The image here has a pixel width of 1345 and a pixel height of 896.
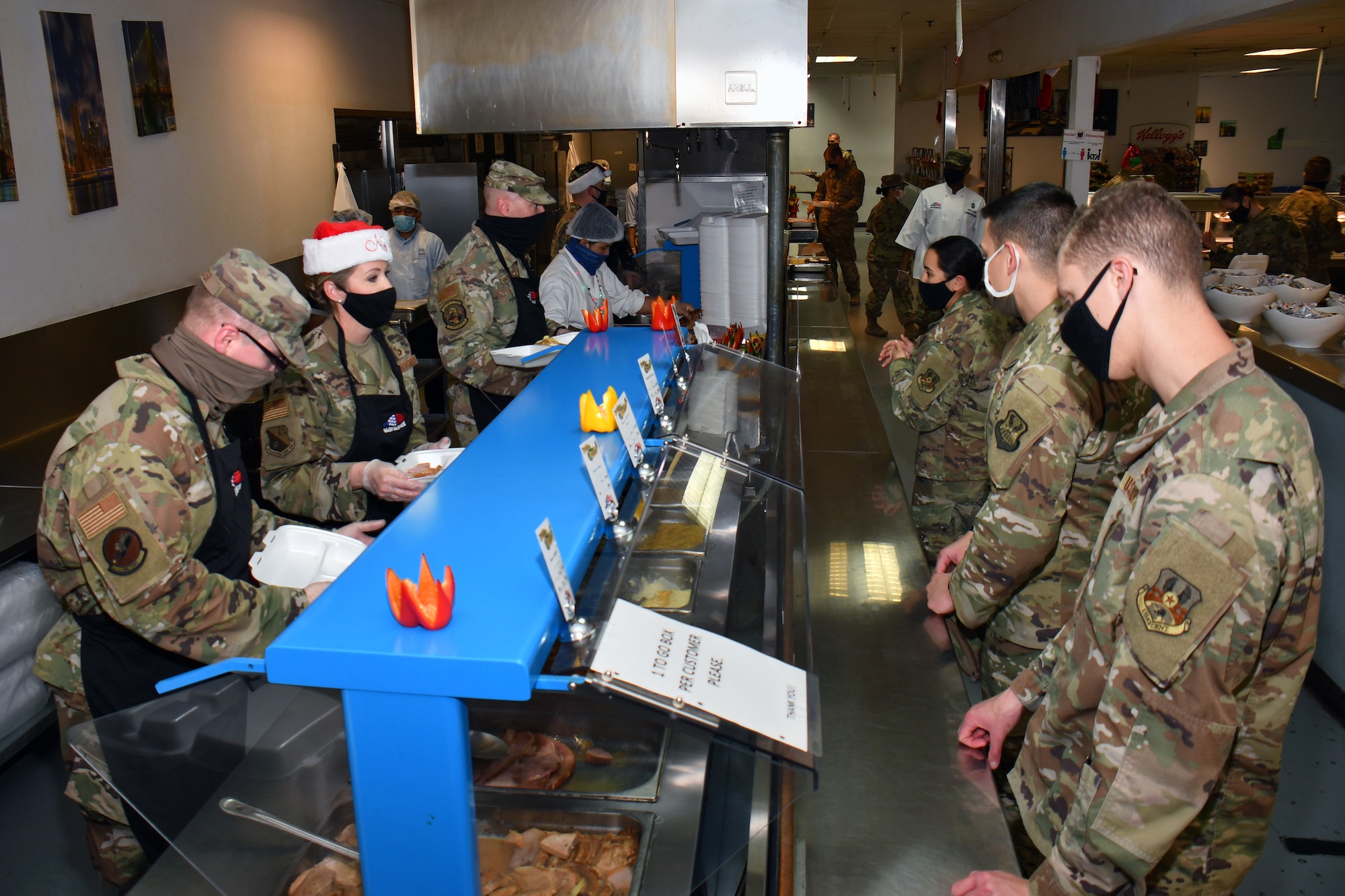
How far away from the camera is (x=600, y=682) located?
0.99 meters

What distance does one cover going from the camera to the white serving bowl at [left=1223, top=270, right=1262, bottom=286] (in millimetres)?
4715

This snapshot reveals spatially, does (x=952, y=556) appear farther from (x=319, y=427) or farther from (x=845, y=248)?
(x=845, y=248)

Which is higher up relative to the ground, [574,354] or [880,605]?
[574,354]

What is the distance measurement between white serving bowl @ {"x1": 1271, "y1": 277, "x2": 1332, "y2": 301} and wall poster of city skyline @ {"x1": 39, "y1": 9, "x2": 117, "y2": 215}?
5531mm

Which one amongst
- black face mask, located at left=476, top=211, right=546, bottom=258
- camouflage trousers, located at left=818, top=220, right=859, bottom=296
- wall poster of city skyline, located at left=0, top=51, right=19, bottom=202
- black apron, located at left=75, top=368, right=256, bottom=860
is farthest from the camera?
camouflage trousers, located at left=818, top=220, right=859, bottom=296

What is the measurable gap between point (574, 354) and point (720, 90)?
0.89 metres

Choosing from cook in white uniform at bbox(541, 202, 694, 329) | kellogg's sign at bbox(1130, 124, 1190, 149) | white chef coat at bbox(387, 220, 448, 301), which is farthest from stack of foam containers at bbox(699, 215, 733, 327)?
kellogg's sign at bbox(1130, 124, 1190, 149)

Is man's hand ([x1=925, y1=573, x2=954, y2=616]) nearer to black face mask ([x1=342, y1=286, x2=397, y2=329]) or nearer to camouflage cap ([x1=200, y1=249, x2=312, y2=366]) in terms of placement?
camouflage cap ([x1=200, y1=249, x2=312, y2=366])

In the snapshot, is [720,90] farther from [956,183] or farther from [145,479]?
[956,183]

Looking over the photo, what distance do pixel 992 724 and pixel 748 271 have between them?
2.52 m

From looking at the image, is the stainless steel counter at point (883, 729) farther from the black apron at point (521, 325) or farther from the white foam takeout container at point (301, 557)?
the black apron at point (521, 325)

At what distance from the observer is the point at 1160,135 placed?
1362 cm

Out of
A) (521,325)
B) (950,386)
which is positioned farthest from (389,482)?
(950,386)

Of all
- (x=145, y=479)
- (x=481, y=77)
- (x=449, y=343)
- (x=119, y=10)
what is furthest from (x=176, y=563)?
(x=119, y=10)
